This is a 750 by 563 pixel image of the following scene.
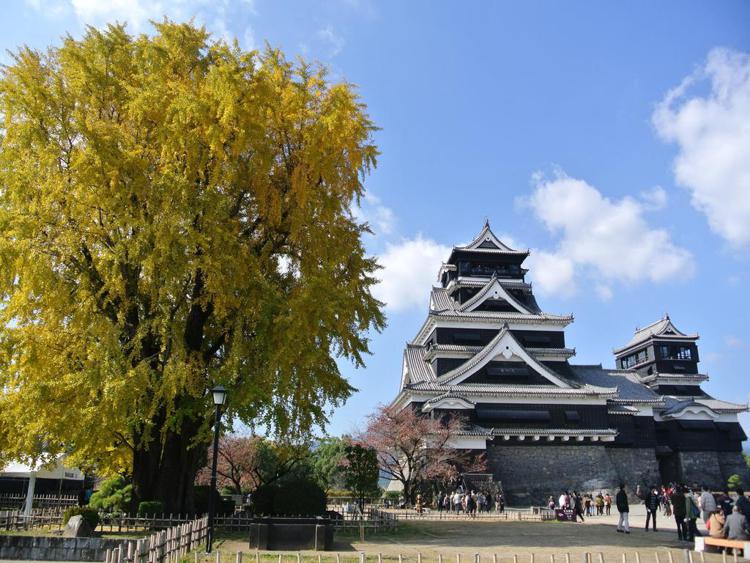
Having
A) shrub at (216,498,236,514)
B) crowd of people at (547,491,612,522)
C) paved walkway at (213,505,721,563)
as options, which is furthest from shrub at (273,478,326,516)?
crowd of people at (547,491,612,522)

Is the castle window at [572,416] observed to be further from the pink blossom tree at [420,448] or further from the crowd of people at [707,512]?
the crowd of people at [707,512]

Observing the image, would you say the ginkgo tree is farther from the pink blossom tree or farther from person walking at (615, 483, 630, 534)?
the pink blossom tree

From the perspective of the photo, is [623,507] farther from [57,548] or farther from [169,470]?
[57,548]

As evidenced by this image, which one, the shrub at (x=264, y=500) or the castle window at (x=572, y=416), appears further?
the castle window at (x=572, y=416)

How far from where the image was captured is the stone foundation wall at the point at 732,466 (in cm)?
4088

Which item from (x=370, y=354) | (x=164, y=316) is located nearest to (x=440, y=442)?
(x=370, y=354)

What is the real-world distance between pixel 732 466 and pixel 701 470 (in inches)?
97.9

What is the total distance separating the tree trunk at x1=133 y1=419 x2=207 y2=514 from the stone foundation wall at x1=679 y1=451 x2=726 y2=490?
116 feet

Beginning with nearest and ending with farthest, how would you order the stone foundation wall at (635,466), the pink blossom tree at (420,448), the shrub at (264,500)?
1. the shrub at (264,500)
2. the pink blossom tree at (420,448)
3. the stone foundation wall at (635,466)

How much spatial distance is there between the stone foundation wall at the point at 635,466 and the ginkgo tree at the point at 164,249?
91.2 ft

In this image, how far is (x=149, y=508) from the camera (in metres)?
15.0

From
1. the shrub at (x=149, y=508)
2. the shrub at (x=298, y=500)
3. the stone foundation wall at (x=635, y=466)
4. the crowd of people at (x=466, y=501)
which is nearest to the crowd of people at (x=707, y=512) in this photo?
the crowd of people at (x=466, y=501)

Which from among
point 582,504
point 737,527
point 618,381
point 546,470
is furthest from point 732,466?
point 737,527

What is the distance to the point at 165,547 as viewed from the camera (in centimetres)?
987
